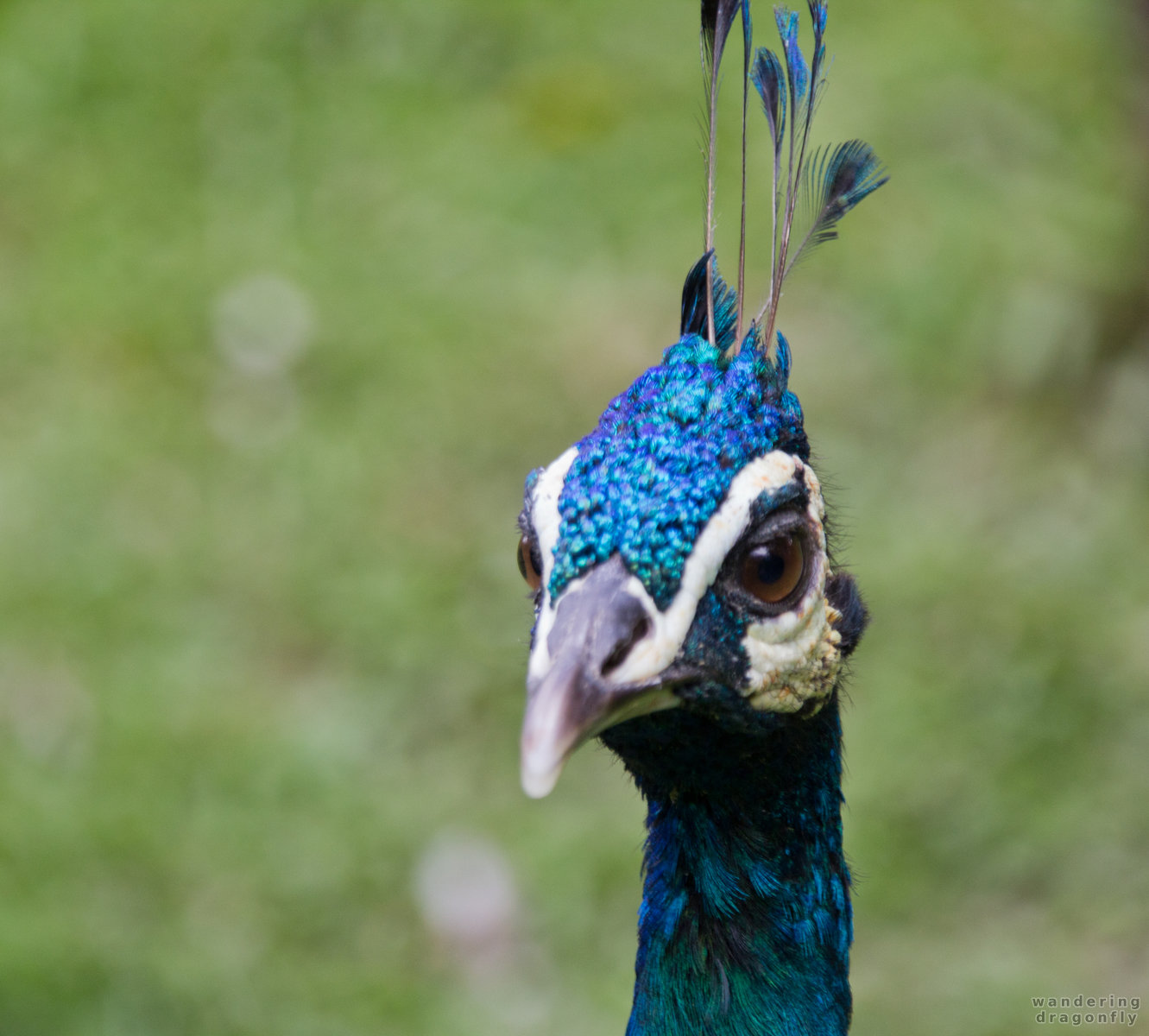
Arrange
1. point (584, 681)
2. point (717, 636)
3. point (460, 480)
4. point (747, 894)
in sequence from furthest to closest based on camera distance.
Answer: point (460, 480) → point (747, 894) → point (717, 636) → point (584, 681)

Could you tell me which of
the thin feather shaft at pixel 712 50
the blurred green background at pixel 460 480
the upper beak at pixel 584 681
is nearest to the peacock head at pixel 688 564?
the upper beak at pixel 584 681

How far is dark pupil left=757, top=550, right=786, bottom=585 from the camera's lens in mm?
1235

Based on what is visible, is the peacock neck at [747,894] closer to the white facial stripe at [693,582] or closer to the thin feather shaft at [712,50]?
the white facial stripe at [693,582]

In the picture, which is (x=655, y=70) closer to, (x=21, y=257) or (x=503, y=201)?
(x=503, y=201)

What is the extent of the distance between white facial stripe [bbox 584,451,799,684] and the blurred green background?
152 cm

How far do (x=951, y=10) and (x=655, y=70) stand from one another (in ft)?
3.28

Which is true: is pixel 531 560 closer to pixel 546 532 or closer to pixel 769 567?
pixel 546 532

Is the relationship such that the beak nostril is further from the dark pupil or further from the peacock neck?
the peacock neck

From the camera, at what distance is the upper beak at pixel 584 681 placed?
1.04 m

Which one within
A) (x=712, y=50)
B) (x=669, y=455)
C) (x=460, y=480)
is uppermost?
(x=460, y=480)

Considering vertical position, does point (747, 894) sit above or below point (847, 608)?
below

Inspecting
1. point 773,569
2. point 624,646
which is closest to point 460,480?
point 773,569

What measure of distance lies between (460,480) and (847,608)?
2.11 m

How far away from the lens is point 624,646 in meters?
1.12
